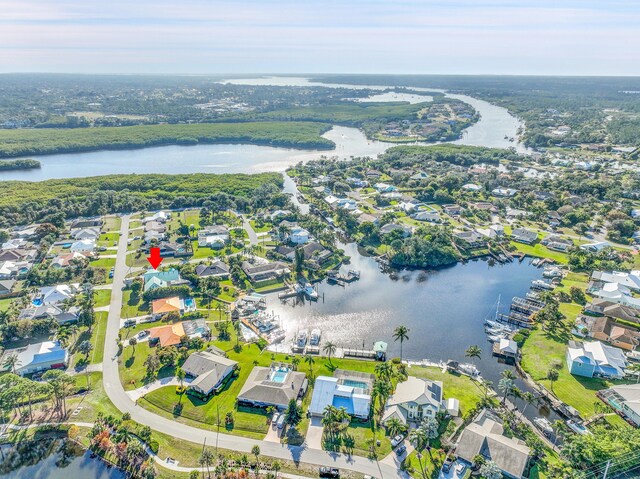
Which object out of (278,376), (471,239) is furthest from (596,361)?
(471,239)

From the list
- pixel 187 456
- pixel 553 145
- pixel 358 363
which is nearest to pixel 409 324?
pixel 358 363

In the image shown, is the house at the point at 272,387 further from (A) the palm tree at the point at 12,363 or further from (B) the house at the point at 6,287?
(B) the house at the point at 6,287

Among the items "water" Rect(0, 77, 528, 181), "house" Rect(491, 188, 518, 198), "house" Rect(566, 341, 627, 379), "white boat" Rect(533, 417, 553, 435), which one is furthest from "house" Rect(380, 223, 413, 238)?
"water" Rect(0, 77, 528, 181)

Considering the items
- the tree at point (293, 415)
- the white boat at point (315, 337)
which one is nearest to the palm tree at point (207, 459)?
the tree at point (293, 415)

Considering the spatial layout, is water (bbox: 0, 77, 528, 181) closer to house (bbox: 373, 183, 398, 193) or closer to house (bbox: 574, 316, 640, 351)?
house (bbox: 373, 183, 398, 193)

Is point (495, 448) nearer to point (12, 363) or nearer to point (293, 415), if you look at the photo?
point (293, 415)

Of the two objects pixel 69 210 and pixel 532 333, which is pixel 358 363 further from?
pixel 69 210
